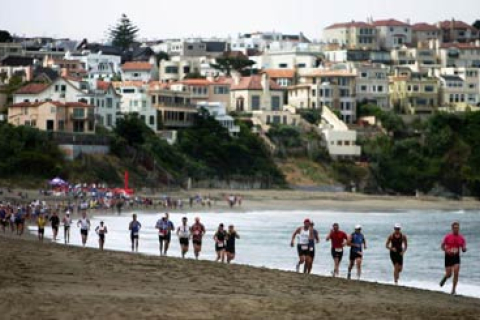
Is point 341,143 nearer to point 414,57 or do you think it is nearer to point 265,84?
point 265,84


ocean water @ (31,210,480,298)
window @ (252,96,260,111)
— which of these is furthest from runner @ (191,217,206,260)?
window @ (252,96,260,111)

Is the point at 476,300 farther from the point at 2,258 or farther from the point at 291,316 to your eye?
the point at 2,258

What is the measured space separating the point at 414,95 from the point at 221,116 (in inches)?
1001

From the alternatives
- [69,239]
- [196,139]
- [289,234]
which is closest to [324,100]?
[196,139]

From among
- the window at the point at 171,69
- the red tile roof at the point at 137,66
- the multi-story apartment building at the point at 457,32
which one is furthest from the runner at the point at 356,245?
the multi-story apartment building at the point at 457,32

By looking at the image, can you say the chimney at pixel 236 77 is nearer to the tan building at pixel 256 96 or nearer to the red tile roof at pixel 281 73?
the tan building at pixel 256 96

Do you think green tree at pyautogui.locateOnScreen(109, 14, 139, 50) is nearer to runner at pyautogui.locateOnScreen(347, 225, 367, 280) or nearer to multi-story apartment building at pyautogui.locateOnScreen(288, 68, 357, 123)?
multi-story apartment building at pyautogui.locateOnScreen(288, 68, 357, 123)

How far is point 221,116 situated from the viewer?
10088 centimetres

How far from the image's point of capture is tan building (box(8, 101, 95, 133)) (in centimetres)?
8456

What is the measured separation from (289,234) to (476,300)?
29.5 m

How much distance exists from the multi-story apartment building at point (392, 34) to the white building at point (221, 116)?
43.9 m

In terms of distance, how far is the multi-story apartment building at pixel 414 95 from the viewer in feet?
394

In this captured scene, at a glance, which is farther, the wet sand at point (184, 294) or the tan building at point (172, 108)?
the tan building at point (172, 108)

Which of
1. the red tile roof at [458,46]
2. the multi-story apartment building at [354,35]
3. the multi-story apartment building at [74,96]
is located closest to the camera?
the multi-story apartment building at [74,96]
